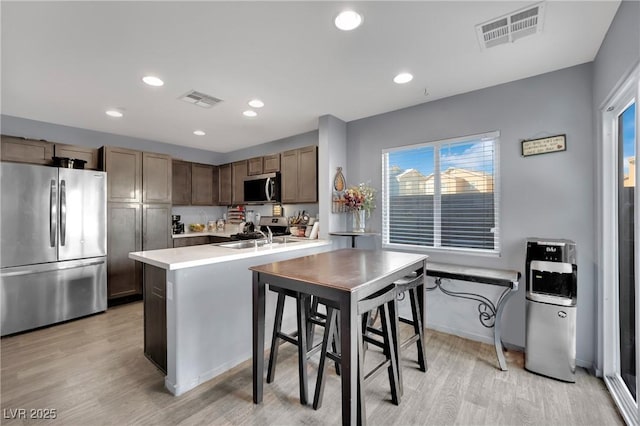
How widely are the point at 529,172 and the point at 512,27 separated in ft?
4.27

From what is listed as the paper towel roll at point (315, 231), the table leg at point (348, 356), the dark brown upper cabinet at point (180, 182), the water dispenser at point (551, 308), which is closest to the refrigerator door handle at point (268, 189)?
the paper towel roll at point (315, 231)

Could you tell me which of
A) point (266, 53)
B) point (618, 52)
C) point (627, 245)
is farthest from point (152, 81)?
A: point (627, 245)

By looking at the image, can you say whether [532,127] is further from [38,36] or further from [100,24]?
[38,36]

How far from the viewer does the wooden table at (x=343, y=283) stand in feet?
4.70

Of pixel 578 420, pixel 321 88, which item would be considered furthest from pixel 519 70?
pixel 578 420

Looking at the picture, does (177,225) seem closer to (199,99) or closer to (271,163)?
(271,163)

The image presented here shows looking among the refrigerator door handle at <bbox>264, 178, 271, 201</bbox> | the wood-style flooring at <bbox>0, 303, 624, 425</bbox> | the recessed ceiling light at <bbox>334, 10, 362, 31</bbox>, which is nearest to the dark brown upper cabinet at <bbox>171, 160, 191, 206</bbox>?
the refrigerator door handle at <bbox>264, 178, 271, 201</bbox>

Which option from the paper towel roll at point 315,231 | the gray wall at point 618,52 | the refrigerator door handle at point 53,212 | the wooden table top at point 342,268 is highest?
the gray wall at point 618,52

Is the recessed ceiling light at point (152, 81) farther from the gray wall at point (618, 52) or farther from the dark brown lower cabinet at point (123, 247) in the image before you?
the gray wall at point (618, 52)

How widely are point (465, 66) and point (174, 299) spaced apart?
2998mm

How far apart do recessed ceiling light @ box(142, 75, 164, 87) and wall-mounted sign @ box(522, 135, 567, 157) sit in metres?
3.43

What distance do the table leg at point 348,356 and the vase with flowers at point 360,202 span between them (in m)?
2.13

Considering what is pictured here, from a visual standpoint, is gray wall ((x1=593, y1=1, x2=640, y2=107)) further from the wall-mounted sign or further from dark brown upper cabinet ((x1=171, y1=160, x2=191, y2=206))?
dark brown upper cabinet ((x1=171, y1=160, x2=191, y2=206))

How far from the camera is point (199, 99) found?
3.04 meters
